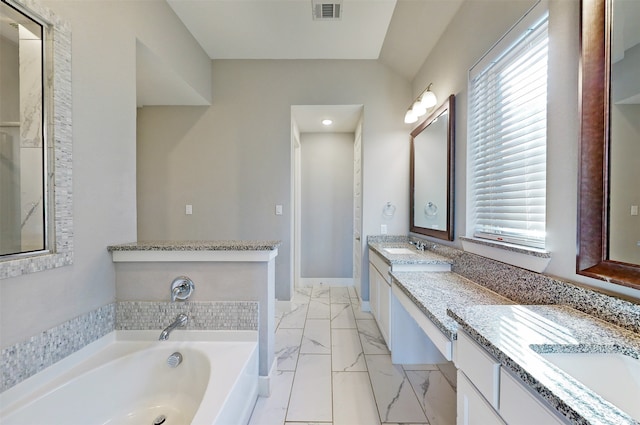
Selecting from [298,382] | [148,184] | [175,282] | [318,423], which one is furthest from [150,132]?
[318,423]

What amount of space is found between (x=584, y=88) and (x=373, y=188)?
2.05m

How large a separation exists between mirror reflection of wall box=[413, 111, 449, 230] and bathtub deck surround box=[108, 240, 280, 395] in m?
1.55

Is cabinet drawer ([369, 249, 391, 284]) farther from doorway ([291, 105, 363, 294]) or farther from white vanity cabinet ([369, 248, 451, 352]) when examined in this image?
doorway ([291, 105, 363, 294])

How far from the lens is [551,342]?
0.74m

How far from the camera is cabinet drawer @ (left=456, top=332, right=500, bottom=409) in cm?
74

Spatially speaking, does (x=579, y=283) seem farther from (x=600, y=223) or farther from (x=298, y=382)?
(x=298, y=382)

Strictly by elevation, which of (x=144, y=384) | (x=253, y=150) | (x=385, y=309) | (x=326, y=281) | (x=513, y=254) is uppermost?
(x=253, y=150)

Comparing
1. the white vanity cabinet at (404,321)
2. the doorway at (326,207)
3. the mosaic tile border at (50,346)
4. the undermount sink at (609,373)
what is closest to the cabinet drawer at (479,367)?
the undermount sink at (609,373)

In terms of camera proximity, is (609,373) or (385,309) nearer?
(609,373)

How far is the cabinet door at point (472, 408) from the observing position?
2.52 ft

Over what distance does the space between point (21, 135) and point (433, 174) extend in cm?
271

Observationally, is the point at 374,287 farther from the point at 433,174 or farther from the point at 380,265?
the point at 433,174

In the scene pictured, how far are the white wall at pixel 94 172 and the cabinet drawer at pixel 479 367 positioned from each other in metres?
1.80

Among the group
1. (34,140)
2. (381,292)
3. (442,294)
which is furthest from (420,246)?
(34,140)
